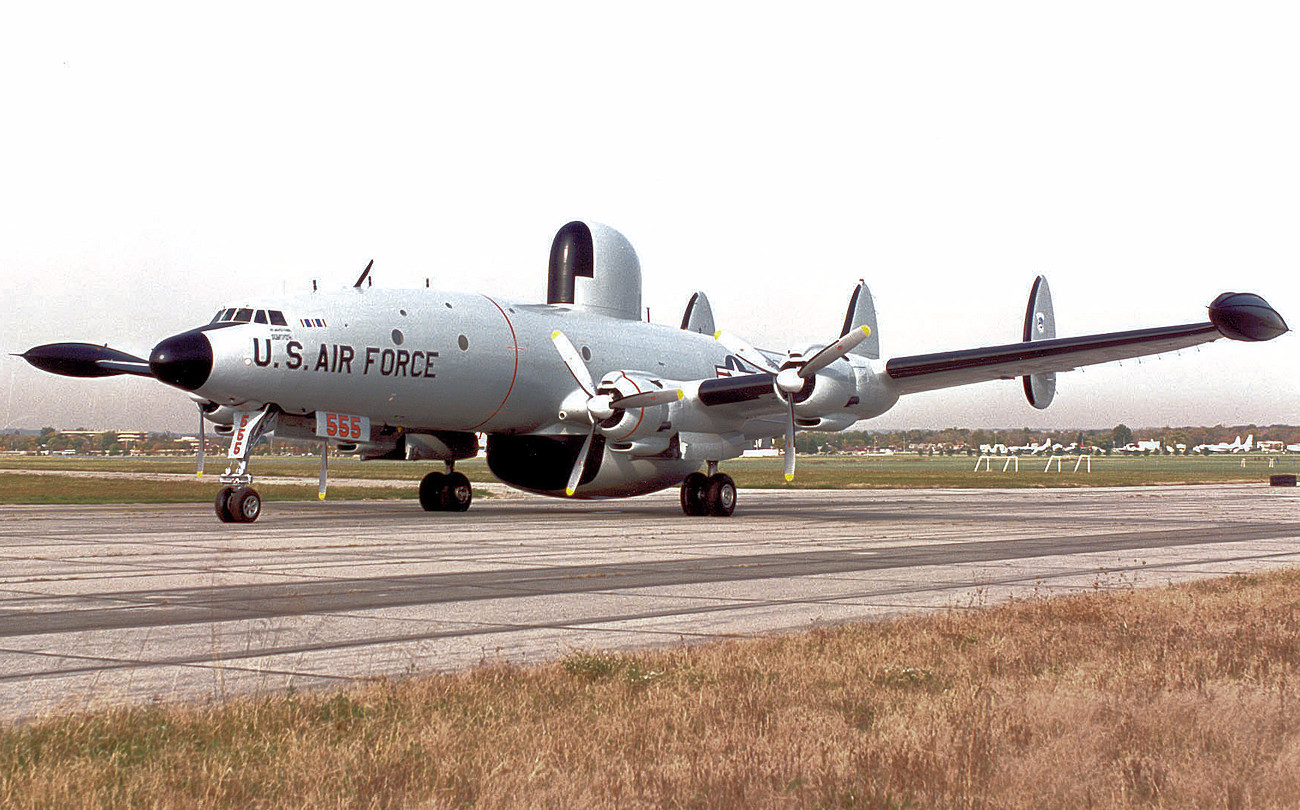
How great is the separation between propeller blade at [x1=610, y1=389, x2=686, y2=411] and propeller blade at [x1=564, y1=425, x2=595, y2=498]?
1306 millimetres

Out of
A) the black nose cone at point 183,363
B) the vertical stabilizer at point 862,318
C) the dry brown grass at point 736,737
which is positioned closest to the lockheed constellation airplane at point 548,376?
the black nose cone at point 183,363

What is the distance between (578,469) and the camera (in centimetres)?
2944

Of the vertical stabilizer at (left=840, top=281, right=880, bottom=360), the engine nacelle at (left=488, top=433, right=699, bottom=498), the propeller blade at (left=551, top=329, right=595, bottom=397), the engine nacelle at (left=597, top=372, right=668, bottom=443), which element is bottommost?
the engine nacelle at (left=488, top=433, right=699, bottom=498)

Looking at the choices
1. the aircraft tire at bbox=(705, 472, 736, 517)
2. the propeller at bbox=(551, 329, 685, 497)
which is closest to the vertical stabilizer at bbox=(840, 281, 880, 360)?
the aircraft tire at bbox=(705, 472, 736, 517)

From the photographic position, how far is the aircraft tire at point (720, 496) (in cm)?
3136

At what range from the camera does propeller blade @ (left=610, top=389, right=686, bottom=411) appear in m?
28.5

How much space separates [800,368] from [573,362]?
5.64 m

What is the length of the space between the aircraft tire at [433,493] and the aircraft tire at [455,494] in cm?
7

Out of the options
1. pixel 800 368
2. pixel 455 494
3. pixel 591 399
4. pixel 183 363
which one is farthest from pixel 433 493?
pixel 800 368

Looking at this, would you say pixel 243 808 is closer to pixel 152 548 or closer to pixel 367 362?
A: pixel 152 548

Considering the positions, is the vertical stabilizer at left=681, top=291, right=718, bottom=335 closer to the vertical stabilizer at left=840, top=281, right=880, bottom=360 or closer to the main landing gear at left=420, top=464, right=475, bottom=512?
the vertical stabilizer at left=840, top=281, right=880, bottom=360

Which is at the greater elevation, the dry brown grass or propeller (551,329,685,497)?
propeller (551,329,685,497)

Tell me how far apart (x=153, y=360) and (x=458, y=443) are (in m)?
9.59

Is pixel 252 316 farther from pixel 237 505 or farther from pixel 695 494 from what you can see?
pixel 695 494
